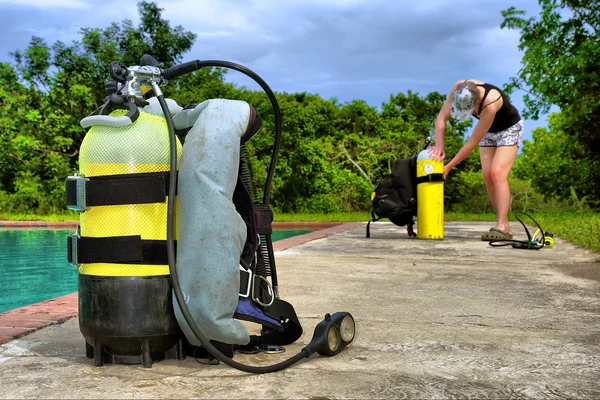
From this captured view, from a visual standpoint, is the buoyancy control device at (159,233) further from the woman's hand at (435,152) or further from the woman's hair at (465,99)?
the woman's hand at (435,152)

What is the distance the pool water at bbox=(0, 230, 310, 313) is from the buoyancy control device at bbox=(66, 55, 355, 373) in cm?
299

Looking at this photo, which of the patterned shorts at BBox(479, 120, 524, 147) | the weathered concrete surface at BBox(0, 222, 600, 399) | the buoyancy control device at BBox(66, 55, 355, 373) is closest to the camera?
the weathered concrete surface at BBox(0, 222, 600, 399)

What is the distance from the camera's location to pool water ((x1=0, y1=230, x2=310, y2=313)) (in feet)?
15.9

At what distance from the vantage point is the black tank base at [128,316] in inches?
67.9

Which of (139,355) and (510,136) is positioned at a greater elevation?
(510,136)

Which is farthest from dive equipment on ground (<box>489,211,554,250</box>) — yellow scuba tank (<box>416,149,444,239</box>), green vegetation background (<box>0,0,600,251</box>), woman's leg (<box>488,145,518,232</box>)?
green vegetation background (<box>0,0,600,251</box>)

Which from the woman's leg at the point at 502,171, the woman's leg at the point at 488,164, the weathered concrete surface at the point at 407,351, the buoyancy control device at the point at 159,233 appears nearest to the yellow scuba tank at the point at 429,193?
the woman's leg at the point at 488,164

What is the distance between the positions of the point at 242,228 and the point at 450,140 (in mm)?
14800

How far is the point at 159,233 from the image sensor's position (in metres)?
1.74

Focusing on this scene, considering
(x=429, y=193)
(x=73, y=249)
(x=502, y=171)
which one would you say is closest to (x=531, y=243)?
(x=502, y=171)

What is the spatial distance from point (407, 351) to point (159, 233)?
2.77 ft

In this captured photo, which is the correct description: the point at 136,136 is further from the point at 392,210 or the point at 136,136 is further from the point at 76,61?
the point at 76,61

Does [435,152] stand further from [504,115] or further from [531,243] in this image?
[531,243]

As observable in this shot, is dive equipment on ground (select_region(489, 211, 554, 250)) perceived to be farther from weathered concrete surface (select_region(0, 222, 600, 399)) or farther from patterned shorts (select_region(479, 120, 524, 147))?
weathered concrete surface (select_region(0, 222, 600, 399))
